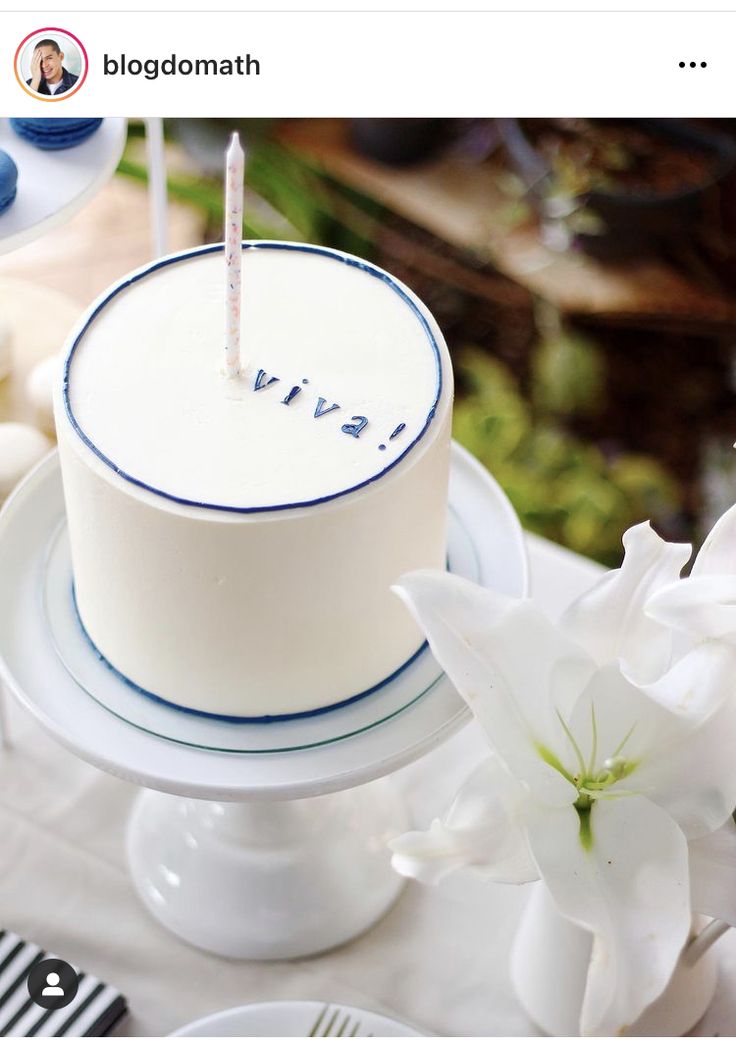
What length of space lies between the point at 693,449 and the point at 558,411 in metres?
0.17

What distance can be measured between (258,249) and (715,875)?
0.37 meters

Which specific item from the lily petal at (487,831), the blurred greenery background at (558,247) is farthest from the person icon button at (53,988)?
the blurred greenery background at (558,247)

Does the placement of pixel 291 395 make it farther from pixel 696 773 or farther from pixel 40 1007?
pixel 40 1007

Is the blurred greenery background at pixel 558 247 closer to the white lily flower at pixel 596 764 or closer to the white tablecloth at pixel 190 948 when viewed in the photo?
the white tablecloth at pixel 190 948

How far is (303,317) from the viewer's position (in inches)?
25.1

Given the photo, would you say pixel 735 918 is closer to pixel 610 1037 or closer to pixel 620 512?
pixel 610 1037

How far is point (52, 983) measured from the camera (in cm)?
70

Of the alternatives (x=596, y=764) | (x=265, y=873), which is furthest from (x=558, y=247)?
(x=596, y=764)

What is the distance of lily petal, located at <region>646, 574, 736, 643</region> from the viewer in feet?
1.67

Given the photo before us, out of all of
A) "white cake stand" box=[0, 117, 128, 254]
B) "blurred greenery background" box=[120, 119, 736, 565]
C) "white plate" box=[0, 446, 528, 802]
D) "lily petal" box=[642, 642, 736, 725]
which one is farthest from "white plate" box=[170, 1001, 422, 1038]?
"blurred greenery background" box=[120, 119, 736, 565]

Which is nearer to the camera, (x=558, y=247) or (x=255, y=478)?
(x=255, y=478)

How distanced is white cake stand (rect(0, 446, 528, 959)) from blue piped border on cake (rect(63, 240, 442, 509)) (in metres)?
0.13
